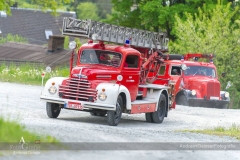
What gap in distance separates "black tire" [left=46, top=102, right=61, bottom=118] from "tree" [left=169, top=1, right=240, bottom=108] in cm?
1986

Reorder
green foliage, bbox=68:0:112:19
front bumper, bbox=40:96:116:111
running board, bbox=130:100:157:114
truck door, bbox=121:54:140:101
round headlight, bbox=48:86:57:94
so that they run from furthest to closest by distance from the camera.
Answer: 1. green foliage, bbox=68:0:112:19
2. truck door, bbox=121:54:140:101
3. running board, bbox=130:100:157:114
4. round headlight, bbox=48:86:57:94
5. front bumper, bbox=40:96:116:111

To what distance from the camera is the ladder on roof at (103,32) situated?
2195 centimetres

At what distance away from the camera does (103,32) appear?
73.8 feet

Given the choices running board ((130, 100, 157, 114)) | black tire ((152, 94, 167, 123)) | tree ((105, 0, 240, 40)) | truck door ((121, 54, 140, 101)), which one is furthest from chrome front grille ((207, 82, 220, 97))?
tree ((105, 0, 240, 40))

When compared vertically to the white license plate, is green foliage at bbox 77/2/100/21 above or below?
above

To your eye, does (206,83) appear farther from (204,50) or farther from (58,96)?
(58,96)

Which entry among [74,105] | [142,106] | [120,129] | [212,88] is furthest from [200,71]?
[120,129]

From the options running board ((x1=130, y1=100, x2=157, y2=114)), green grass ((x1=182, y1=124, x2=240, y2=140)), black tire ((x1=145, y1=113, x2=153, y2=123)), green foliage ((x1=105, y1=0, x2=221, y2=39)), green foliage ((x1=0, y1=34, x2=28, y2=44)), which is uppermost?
green foliage ((x1=105, y1=0, x2=221, y2=39))

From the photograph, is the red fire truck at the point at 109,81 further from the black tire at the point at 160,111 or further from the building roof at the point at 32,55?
the building roof at the point at 32,55

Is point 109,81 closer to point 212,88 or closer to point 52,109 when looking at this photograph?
point 52,109

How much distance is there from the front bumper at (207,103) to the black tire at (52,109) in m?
11.6

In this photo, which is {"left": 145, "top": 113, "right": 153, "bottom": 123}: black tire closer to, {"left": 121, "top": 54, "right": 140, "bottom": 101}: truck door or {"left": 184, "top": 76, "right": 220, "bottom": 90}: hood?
{"left": 121, "top": 54, "right": 140, "bottom": 101}: truck door

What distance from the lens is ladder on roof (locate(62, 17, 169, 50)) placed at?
864 inches

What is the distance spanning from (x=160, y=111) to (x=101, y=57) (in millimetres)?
3024
